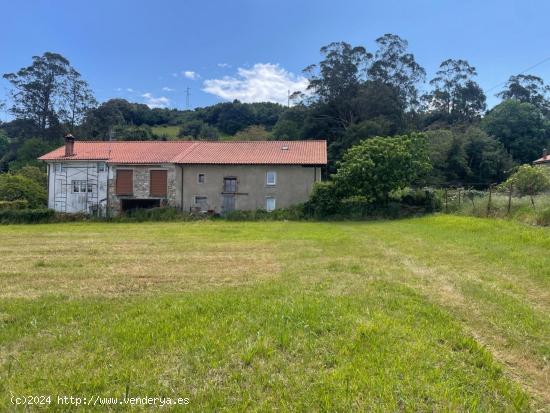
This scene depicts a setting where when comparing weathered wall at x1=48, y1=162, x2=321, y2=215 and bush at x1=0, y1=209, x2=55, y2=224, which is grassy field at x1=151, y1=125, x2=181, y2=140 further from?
bush at x1=0, y1=209, x2=55, y2=224

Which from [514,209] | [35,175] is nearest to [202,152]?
[35,175]

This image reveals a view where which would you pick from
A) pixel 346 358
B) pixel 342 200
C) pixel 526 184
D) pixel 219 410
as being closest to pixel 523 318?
pixel 346 358

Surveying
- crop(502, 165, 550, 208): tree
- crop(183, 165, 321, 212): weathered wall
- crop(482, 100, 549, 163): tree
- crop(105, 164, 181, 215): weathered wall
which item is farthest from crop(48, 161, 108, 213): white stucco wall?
crop(482, 100, 549, 163): tree

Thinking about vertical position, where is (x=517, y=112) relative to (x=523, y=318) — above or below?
above

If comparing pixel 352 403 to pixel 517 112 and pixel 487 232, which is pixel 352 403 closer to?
pixel 487 232

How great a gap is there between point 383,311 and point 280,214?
77.1 ft

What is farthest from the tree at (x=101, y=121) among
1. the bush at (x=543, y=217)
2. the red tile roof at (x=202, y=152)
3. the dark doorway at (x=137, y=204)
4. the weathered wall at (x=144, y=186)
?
the bush at (x=543, y=217)

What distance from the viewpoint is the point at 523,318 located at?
518 centimetres

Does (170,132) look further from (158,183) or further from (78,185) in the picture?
(158,183)

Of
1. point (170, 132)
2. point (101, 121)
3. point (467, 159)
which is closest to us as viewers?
point (467, 159)

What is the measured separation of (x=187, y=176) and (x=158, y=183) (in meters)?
2.63

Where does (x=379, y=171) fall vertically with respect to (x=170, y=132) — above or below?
below

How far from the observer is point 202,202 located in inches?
1298

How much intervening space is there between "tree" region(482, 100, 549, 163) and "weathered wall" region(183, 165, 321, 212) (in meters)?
40.2
